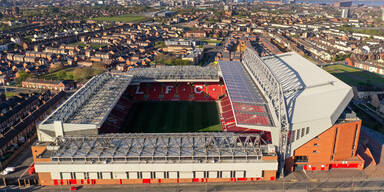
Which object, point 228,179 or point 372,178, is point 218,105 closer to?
point 228,179

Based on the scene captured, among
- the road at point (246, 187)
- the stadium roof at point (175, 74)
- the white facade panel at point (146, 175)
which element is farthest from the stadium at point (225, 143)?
the stadium roof at point (175, 74)

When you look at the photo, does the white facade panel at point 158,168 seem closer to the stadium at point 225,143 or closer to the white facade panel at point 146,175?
the white facade panel at point 146,175

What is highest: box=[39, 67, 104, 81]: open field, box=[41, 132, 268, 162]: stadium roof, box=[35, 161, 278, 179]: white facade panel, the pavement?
box=[41, 132, 268, 162]: stadium roof

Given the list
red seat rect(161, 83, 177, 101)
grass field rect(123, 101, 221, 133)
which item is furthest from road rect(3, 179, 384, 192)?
red seat rect(161, 83, 177, 101)

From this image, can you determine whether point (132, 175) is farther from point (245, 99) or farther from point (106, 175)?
point (245, 99)

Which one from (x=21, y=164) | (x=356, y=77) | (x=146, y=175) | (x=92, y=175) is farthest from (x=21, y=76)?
(x=356, y=77)

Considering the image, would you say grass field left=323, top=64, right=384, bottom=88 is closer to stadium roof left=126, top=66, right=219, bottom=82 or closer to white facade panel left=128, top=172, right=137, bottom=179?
stadium roof left=126, top=66, right=219, bottom=82

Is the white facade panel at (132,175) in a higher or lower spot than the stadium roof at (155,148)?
lower
